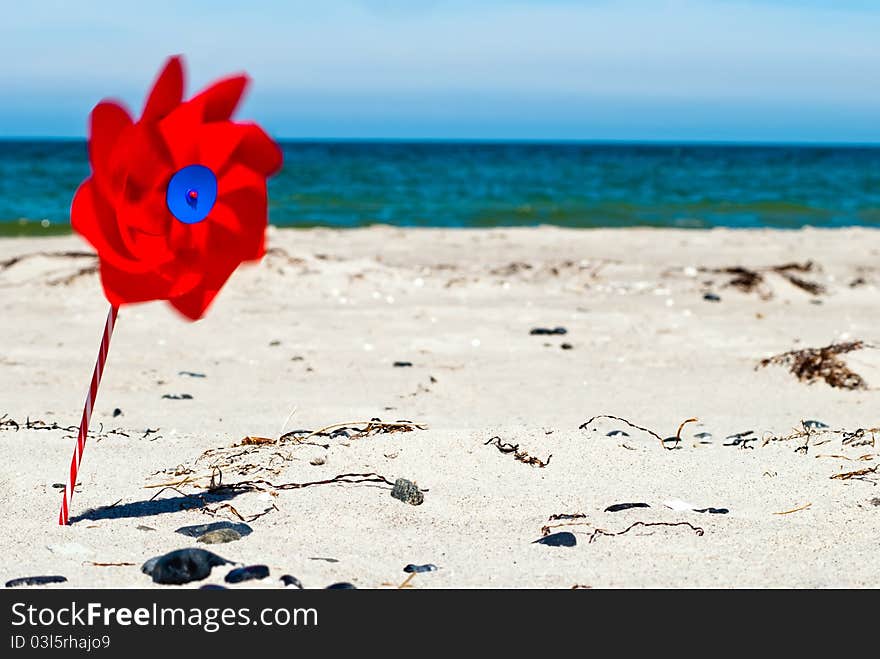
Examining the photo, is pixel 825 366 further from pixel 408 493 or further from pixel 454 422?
pixel 408 493

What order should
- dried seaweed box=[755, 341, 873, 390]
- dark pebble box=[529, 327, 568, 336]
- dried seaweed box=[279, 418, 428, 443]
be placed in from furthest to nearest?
dark pebble box=[529, 327, 568, 336], dried seaweed box=[755, 341, 873, 390], dried seaweed box=[279, 418, 428, 443]

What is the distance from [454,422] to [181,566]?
6.68ft

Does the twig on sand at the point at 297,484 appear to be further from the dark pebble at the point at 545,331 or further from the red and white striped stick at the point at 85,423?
the dark pebble at the point at 545,331

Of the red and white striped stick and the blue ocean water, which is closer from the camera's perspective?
the red and white striped stick

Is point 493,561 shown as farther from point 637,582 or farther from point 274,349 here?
point 274,349

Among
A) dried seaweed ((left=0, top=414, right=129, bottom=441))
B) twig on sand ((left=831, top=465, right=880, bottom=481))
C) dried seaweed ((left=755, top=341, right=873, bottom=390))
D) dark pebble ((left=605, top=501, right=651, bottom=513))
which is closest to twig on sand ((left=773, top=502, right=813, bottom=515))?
twig on sand ((left=831, top=465, right=880, bottom=481))

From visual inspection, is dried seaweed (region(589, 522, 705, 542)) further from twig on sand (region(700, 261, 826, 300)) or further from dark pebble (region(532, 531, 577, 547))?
twig on sand (region(700, 261, 826, 300))

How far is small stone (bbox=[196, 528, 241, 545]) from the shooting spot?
2.72m

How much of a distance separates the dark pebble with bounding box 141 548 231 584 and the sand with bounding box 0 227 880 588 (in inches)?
1.4

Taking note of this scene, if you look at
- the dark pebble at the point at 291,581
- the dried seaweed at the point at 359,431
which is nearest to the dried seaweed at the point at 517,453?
the dried seaweed at the point at 359,431

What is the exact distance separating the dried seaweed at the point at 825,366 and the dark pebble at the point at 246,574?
3486 millimetres

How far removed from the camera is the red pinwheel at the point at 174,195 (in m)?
2.53
